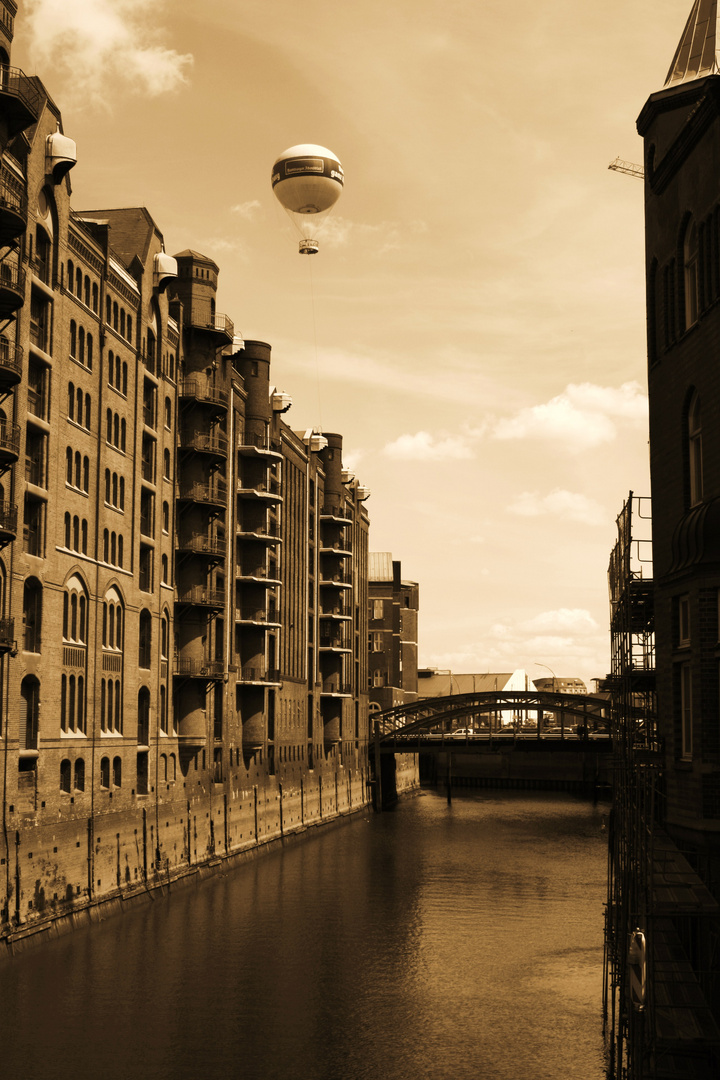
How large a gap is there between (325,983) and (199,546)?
84.9ft

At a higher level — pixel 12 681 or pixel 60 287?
pixel 60 287

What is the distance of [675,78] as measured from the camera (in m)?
21.4

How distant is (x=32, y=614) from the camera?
3856 cm

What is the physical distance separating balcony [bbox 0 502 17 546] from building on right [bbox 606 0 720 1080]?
734 inches

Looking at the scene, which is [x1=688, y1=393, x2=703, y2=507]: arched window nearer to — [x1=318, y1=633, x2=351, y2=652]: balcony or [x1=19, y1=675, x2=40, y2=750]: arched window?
[x1=19, y1=675, x2=40, y2=750]: arched window

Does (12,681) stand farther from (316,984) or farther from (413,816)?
(413,816)

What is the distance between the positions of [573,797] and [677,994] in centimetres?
10098

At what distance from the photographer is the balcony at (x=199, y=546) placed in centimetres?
5538

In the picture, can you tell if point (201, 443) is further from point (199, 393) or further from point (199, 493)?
point (199, 493)

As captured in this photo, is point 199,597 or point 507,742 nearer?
point 199,597

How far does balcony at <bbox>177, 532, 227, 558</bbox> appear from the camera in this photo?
55375 millimetres

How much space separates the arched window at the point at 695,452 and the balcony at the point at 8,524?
20.2 m

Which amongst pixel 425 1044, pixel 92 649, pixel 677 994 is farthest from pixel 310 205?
pixel 677 994

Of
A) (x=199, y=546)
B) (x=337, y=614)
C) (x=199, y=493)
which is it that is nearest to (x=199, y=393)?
(x=199, y=493)
